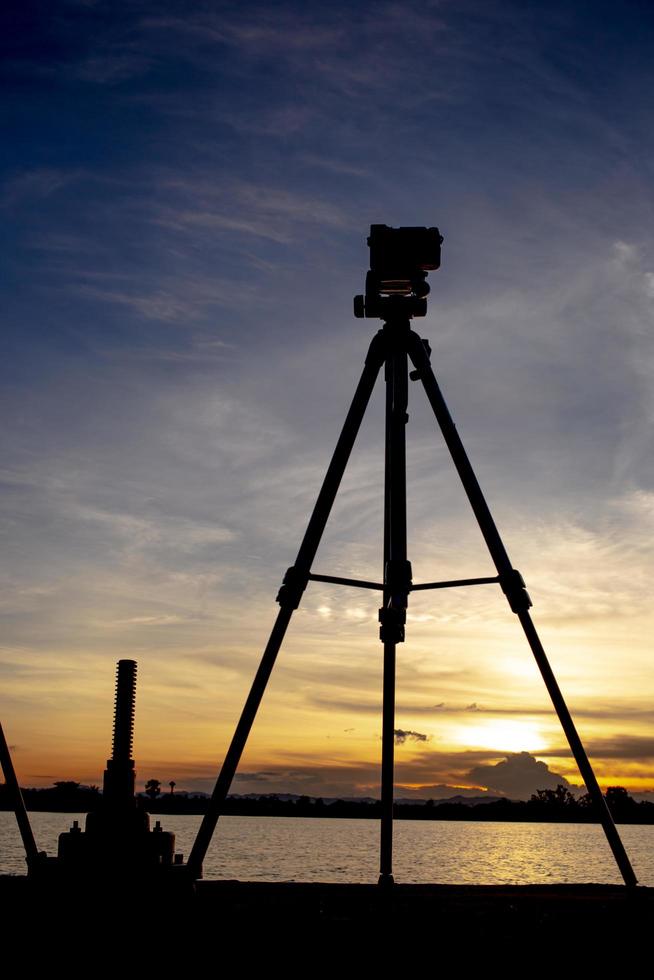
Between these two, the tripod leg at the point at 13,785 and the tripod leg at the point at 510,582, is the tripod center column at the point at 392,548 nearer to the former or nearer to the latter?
the tripod leg at the point at 510,582

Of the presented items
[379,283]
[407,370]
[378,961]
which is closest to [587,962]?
[378,961]

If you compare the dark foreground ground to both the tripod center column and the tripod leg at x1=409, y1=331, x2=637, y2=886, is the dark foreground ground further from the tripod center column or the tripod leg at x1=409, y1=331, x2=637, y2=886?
the tripod center column

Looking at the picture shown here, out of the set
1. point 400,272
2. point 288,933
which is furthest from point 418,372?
point 288,933

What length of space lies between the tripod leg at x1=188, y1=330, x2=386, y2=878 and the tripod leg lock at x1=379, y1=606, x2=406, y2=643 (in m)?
1.12

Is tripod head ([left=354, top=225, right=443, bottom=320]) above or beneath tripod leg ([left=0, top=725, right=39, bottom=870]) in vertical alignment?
above

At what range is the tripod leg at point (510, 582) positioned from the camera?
31.4 ft

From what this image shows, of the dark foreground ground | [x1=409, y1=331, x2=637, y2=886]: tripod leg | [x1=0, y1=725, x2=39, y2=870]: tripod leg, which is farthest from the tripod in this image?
[x1=0, y1=725, x2=39, y2=870]: tripod leg

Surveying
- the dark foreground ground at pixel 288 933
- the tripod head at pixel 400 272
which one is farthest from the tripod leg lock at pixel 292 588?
the tripod head at pixel 400 272

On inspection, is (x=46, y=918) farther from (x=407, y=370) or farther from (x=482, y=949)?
(x=407, y=370)

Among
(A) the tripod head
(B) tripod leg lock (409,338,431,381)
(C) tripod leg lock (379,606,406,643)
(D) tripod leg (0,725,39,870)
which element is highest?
(A) the tripod head

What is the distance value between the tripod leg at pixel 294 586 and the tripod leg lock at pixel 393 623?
1124 millimetres

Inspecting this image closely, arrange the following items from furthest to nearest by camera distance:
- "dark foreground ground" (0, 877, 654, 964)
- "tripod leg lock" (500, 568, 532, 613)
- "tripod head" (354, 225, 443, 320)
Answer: "tripod head" (354, 225, 443, 320) → "tripod leg lock" (500, 568, 532, 613) → "dark foreground ground" (0, 877, 654, 964)

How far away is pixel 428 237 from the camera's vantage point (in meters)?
11.8

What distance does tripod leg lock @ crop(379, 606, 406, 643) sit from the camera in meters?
11.0
